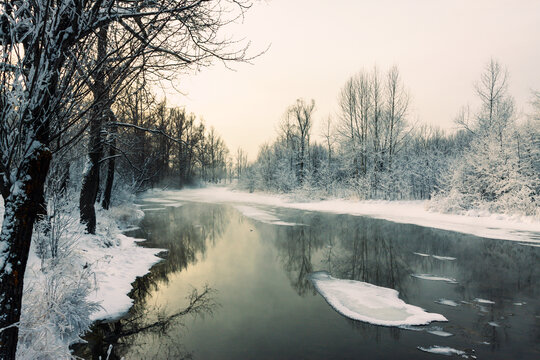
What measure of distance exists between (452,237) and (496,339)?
32.7 feet

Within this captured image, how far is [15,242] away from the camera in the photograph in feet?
8.58

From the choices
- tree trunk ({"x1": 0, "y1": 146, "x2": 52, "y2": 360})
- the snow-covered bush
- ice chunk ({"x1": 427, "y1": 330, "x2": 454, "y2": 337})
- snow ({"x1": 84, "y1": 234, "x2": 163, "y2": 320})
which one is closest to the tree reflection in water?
snow ({"x1": 84, "y1": 234, "x2": 163, "y2": 320})

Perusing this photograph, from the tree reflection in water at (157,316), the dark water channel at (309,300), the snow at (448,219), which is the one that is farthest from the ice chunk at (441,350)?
the snow at (448,219)

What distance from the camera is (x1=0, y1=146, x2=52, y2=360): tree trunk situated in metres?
2.58

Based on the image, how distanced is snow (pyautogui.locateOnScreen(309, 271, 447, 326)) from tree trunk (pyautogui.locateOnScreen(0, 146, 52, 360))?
526 centimetres

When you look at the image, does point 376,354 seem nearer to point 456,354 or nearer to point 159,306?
point 456,354

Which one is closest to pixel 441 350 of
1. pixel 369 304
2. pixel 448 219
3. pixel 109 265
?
pixel 369 304

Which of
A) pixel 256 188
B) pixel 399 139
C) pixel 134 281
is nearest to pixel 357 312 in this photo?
pixel 134 281

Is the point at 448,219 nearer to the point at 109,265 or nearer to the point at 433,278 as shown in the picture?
the point at 433,278

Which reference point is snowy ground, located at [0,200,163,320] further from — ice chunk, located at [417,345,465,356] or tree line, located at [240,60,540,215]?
tree line, located at [240,60,540,215]

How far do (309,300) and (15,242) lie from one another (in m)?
5.65

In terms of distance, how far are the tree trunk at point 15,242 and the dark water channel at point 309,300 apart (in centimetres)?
236

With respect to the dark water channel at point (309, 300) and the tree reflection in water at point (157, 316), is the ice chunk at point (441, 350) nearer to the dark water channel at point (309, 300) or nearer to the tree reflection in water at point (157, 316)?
the dark water channel at point (309, 300)

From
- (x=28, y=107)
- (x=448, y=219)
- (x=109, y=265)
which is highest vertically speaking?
(x=28, y=107)
